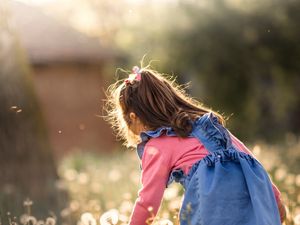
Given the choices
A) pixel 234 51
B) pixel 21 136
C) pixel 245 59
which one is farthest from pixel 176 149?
pixel 245 59

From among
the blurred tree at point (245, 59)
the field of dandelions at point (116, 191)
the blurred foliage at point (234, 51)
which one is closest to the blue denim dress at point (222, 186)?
the field of dandelions at point (116, 191)

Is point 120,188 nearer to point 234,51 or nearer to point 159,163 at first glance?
point 159,163

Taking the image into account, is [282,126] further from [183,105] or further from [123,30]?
[183,105]

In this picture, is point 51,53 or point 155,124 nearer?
point 155,124

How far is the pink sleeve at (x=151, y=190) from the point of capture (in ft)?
14.5

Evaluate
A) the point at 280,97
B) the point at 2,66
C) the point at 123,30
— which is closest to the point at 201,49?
the point at 280,97

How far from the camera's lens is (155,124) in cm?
470

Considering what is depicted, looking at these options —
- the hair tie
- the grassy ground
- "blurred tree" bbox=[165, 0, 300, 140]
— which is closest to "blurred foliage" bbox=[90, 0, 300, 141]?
"blurred tree" bbox=[165, 0, 300, 140]

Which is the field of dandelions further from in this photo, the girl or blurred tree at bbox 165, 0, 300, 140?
blurred tree at bbox 165, 0, 300, 140

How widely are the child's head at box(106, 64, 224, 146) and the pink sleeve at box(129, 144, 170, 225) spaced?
27 cm

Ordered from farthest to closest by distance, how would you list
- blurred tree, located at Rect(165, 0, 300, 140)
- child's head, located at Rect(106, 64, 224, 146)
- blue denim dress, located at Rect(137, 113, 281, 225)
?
blurred tree, located at Rect(165, 0, 300, 140), child's head, located at Rect(106, 64, 224, 146), blue denim dress, located at Rect(137, 113, 281, 225)

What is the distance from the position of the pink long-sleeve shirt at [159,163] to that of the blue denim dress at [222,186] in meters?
0.03

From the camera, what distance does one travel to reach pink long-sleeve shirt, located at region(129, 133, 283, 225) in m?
4.43

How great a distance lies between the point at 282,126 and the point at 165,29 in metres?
4.89
